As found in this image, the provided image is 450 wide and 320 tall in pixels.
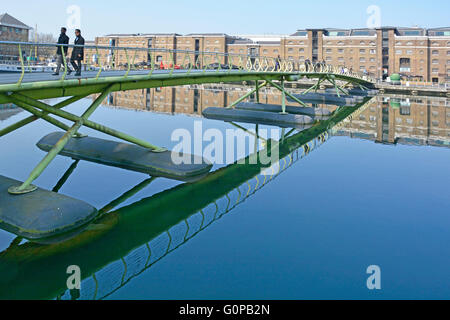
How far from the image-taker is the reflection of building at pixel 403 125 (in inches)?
883

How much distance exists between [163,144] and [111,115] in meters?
11.3

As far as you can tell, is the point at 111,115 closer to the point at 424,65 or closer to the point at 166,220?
the point at 166,220

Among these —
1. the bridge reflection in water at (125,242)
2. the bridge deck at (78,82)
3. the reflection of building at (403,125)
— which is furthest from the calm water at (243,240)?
the reflection of building at (403,125)

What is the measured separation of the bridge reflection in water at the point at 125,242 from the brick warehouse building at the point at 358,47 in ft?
210

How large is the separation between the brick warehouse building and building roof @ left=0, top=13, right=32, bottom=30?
45.4 ft

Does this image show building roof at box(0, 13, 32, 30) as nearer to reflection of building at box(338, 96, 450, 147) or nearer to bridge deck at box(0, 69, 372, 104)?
reflection of building at box(338, 96, 450, 147)

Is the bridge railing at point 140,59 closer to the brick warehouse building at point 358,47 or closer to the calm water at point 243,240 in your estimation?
the calm water at point 243,240

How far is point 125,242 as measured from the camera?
8.73 metres

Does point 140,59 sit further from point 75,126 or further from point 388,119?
point 75,126

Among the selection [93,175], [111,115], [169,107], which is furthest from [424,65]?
[93,175]

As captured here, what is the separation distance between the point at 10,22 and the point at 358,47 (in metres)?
66.2

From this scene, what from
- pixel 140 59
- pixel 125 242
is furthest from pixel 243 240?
pixel 140 59

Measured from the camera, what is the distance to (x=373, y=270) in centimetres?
754
